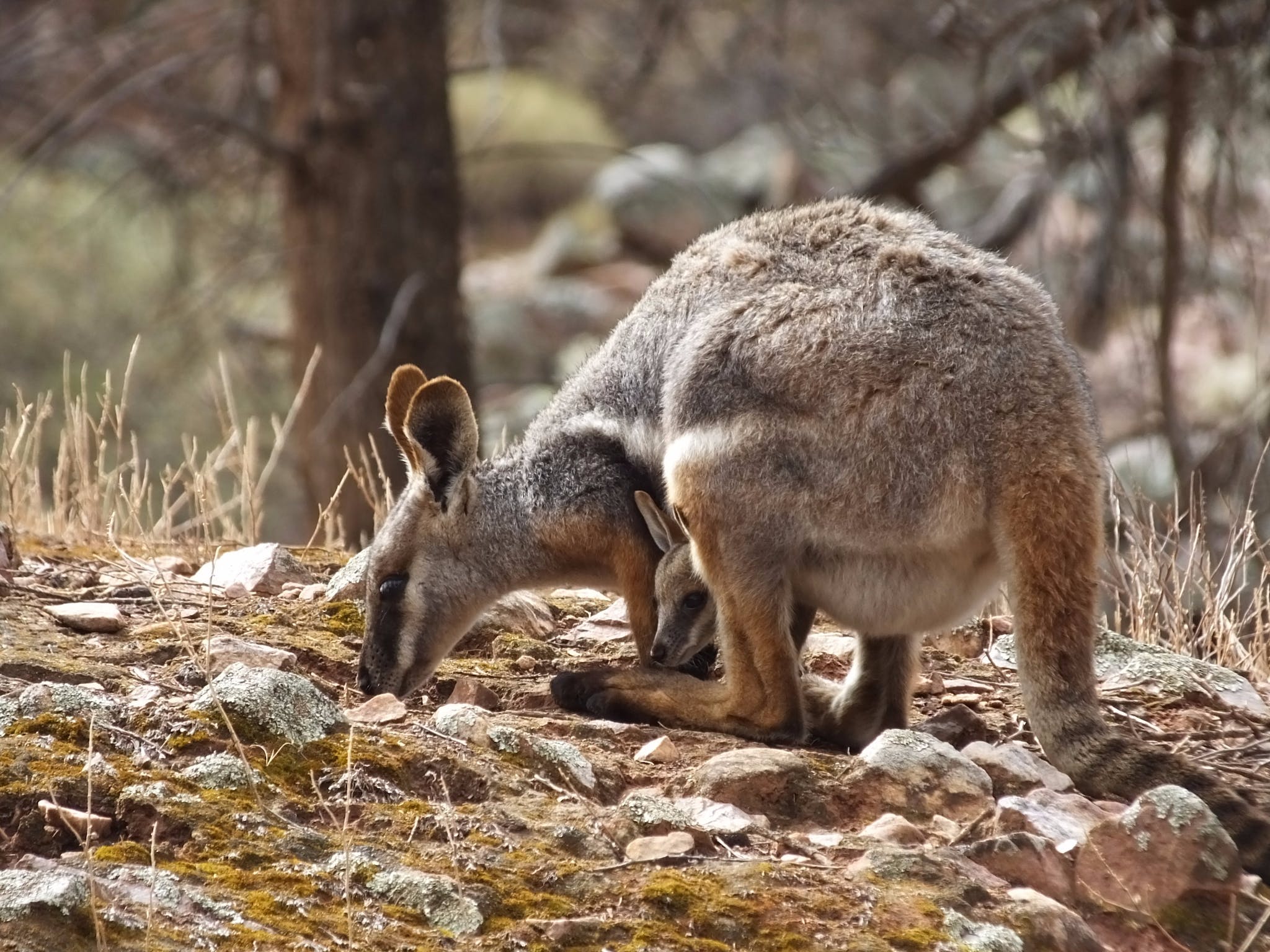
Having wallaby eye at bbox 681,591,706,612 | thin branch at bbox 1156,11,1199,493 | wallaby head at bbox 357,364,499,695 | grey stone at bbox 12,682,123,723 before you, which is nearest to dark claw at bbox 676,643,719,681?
wallaby eye at bbox 681,591,706,612

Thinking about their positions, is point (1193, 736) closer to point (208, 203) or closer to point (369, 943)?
point (369, 943)

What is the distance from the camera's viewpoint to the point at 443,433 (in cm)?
527

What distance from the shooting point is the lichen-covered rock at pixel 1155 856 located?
3367mm

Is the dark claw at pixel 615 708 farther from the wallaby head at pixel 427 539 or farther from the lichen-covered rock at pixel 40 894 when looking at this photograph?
the lichen-covered rock at pixel 40 894

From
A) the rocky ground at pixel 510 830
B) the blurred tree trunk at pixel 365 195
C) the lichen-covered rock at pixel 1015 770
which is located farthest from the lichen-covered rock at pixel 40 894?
the blurred tree trunk at pixel 365 195

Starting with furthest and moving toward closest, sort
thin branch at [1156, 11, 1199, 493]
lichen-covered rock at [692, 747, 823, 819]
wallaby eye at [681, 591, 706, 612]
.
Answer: thin branch at [1156, 11, 1199, 493] < wallaby eye at [681, 591, 706, 612] < lichen-covered rock at [692, 747, 823, 819]

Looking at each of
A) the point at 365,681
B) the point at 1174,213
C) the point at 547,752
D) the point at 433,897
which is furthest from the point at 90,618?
the point at 1174,213

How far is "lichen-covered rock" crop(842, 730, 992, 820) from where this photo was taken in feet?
12.6

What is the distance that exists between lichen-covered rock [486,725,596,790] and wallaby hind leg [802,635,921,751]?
49.5 inches

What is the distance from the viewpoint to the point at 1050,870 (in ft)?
11.1

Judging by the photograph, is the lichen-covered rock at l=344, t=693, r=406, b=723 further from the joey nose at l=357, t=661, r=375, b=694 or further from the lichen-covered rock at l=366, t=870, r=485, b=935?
the lichen-covered rock at l=366, t=870, r=485, b=935

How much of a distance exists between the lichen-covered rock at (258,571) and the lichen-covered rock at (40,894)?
2.56 meters

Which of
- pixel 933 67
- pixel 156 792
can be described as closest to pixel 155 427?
pixel 933 67

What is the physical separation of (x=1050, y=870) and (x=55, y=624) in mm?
2867
